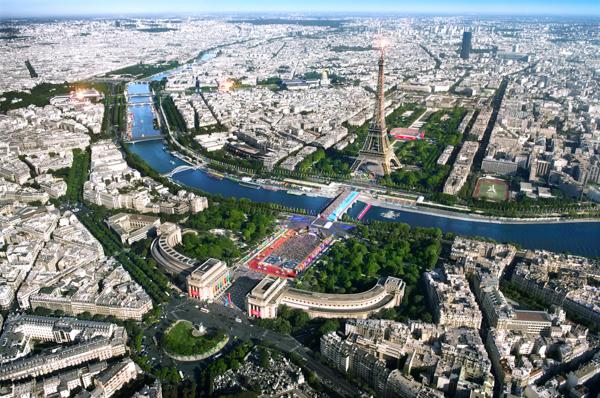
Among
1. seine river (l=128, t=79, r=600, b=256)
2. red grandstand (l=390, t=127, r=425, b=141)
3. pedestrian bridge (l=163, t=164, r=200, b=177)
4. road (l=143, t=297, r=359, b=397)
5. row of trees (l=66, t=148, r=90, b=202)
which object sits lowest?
seine river (l=128, t=79, r=600, b=256)

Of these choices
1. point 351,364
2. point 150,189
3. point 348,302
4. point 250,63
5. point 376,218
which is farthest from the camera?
point 250,63

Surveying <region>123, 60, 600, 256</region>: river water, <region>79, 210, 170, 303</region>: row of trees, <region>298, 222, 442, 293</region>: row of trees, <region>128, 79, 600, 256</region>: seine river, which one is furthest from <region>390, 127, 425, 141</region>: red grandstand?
<region>79, 210, 170, 303</region>: row of trees

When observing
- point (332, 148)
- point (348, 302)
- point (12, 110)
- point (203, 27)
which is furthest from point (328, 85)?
point (203, 27)

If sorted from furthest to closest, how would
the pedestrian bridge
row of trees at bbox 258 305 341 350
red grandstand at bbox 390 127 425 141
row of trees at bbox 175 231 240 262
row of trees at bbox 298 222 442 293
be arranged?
red grandstand at bbox 390 127 425 141
the pedestrian bridge
row of trees at bbox 175 231 240 262
row of trees at bbox 298 222 442 293
row of trees at bbox 258 305 341 350

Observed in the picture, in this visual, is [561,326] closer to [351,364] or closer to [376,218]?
[351,364]

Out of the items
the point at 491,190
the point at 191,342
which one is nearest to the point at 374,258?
the point at 191,342

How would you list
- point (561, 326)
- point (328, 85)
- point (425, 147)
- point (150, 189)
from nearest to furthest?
point (561, 326) → point (150, 189) → point (425, 147) → point (328, 85)

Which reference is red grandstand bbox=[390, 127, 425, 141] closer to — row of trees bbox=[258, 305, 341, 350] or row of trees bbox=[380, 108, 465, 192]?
row of trees bbox=[380, 108, 465, 192]

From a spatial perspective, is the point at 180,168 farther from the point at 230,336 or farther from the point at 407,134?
the point at 230,336
